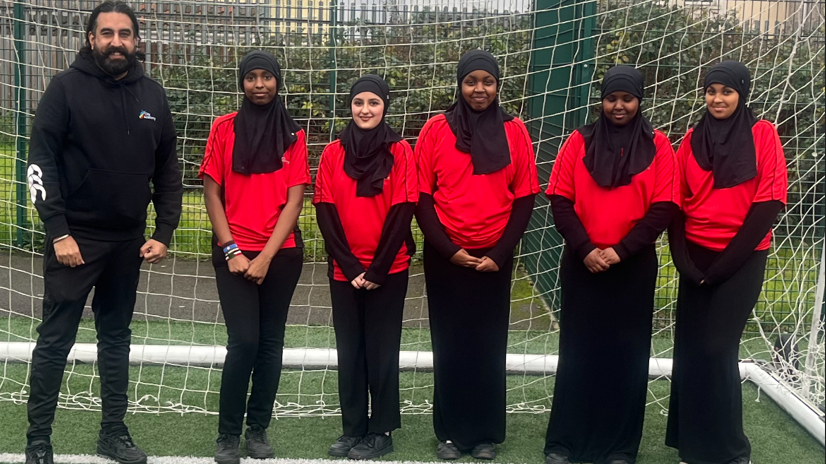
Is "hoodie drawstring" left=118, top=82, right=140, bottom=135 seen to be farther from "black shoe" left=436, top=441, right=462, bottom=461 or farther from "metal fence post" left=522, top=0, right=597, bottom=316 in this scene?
"metal fence post" left=522, top=0, right=597, bottom=316

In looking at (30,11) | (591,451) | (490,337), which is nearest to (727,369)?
(591,451)

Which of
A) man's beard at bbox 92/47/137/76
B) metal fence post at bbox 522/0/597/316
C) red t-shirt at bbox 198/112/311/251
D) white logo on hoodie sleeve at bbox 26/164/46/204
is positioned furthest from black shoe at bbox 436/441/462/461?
man's beard at bbox 92/47/137/76

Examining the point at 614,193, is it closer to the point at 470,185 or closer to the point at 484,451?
the point at 470,185

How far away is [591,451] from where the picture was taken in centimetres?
400

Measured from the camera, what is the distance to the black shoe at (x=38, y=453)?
3.73 metres

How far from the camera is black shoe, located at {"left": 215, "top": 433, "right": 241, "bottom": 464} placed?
389 centimetres

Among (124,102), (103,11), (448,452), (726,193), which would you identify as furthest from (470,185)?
(103,11)

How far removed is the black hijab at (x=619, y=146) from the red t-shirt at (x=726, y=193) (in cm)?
23

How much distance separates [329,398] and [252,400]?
93 cm

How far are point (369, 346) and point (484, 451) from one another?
724mm

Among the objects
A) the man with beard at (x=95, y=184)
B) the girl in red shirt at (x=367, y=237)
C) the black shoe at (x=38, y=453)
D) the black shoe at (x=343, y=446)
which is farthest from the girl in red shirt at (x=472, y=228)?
the black shoe at (x=38, y=453)

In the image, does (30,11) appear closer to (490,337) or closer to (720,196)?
(490,337)

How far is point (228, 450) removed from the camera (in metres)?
3.91

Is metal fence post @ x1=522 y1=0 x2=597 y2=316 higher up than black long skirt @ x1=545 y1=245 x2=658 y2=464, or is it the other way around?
metal fence post @ x1=522 y1=0 x2=597 y2=316
